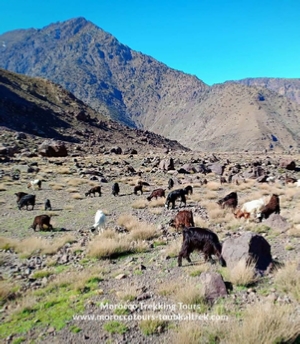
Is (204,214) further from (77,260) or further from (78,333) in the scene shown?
(78,333)

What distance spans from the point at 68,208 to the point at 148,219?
18.7ft

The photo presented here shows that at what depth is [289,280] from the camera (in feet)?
18.9

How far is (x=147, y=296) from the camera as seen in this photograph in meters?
5.95

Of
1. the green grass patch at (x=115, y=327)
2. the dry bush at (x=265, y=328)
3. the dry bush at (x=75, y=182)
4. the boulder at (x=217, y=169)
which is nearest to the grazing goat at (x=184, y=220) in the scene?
the green grass patch at (x=115, y=327)

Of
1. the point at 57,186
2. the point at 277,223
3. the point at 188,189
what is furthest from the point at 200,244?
the point at 57,186

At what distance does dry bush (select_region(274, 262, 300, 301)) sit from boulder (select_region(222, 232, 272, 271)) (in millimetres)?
501

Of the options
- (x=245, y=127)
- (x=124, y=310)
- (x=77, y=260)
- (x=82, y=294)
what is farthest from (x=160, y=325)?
(x=245, y=127)

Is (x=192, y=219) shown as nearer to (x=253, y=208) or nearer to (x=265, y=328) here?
(x=253, y=208)

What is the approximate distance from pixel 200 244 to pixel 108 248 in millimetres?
2798

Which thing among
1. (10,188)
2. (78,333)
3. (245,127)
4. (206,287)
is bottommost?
(78,333)

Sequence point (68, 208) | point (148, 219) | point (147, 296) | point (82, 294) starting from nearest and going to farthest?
point (147, 296) → point (82, 294) → point (148, 219) → point (68, 208)

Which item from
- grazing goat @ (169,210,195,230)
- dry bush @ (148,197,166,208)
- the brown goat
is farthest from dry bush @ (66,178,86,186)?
the brown goat

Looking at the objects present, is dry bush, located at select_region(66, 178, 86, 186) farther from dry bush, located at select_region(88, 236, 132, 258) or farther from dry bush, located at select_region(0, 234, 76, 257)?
dry bush, located at select_region(88, 236, 132, 258)

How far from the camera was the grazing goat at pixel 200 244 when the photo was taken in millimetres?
7512
